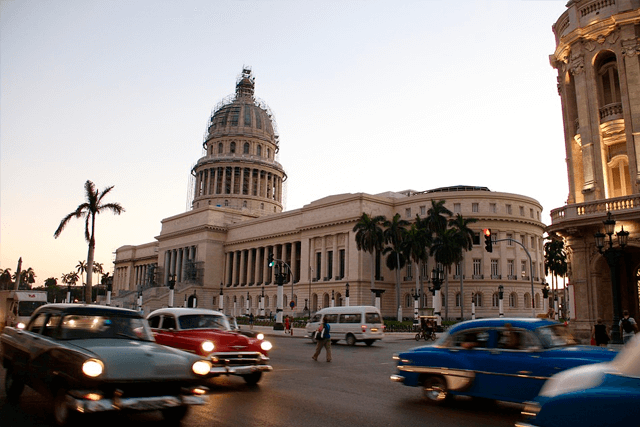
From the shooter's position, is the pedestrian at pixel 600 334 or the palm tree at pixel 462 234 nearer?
the pedestrian at pixel 600 334

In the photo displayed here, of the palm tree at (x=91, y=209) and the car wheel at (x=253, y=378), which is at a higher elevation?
the palm tree at (x=91, y=209)

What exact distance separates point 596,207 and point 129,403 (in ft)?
77.5

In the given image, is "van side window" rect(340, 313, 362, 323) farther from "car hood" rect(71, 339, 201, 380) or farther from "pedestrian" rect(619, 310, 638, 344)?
"car hood" rect(71, 339, 201, 380)

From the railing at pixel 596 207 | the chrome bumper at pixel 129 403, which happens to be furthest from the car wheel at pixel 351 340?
the chrome bumper at pixel 129 403

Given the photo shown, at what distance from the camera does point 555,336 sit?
359 inches

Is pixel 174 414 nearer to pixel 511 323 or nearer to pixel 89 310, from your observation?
pixel 89 310

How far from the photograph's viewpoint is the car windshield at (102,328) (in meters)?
8.10

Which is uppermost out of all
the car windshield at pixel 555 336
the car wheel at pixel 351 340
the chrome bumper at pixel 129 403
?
the car windshield at pixel 555 336

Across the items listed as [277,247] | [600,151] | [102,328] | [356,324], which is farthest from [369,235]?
[102,328]

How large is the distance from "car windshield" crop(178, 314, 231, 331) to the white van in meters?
15.0

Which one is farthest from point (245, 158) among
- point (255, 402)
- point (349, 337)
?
point (255, 402)

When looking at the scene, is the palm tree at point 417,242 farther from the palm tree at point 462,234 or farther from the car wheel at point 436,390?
the car wheel at point 436,390

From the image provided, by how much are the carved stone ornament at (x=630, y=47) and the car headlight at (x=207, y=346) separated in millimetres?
24767

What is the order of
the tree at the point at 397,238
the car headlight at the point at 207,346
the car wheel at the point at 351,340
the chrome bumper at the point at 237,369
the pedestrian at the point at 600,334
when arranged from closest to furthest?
the chrome bumper at the point at 237,369 < the car headlight at the point at 207,346 < the pedestrian at the point at 600,334 < the car wheel at the point at 351,340 < the tree at the point at 397,238
